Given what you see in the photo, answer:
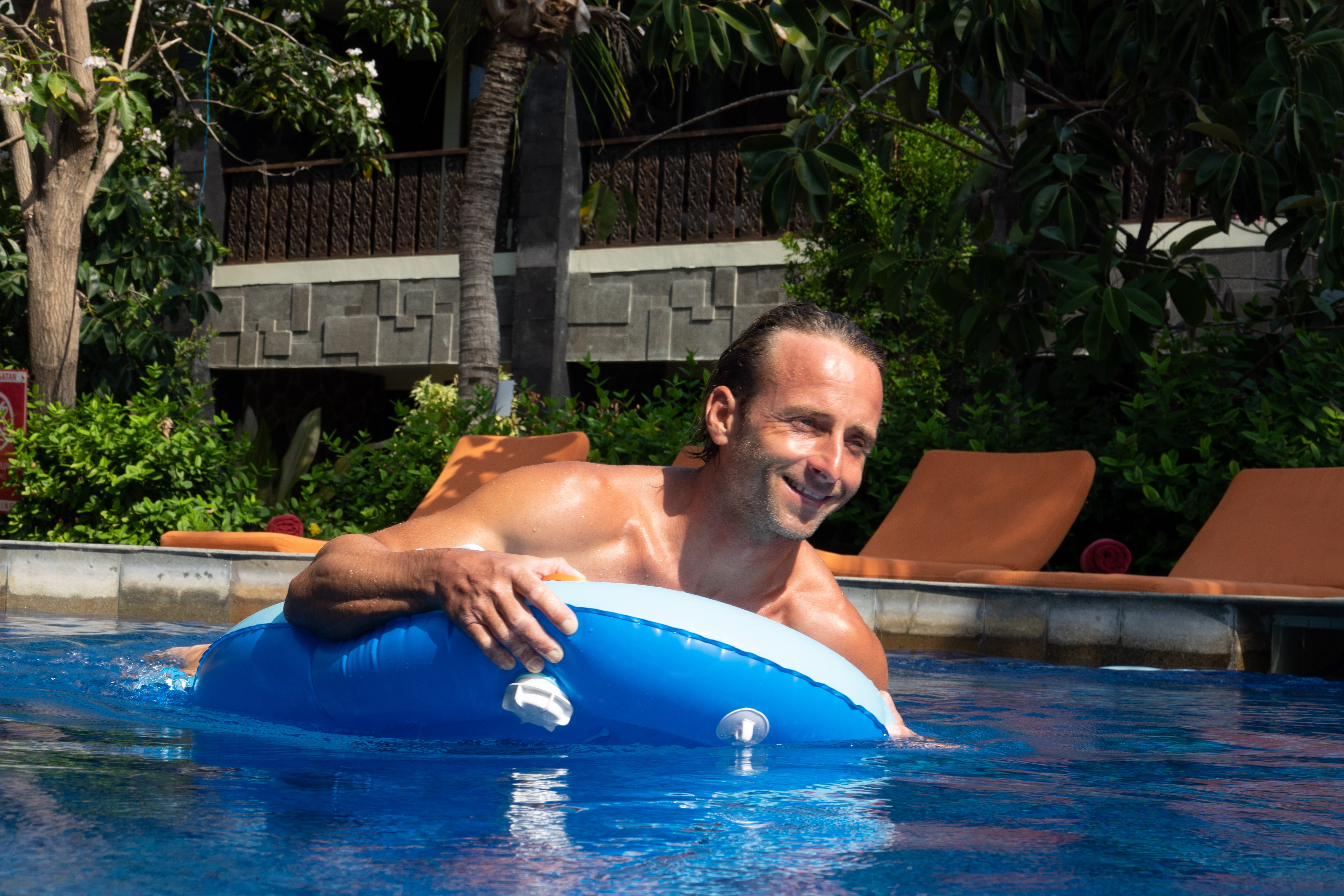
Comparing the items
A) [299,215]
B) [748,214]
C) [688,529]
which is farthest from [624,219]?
[688,529]

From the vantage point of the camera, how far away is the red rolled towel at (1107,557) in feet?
22.0

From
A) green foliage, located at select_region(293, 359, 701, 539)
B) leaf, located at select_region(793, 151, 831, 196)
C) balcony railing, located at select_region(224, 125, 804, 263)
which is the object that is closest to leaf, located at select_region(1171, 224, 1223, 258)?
leaf, located at select_region(793, 151, 831, 196)

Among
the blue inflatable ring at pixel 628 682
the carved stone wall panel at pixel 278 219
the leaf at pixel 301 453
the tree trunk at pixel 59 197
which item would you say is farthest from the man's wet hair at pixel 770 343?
the carved stone wall panel at pixel 278 219

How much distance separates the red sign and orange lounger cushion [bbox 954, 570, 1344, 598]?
6247mm

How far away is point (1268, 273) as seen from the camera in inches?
418

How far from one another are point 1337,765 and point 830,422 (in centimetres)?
136

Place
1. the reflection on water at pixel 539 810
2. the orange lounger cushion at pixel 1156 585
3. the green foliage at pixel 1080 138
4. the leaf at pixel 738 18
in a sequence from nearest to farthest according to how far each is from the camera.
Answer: the reflection on water at pixel 539 810 → the orange lounger cushion at pixel 1156 585 → the leaf at pixel 738 18 → the green foliage at pixel 1080 138

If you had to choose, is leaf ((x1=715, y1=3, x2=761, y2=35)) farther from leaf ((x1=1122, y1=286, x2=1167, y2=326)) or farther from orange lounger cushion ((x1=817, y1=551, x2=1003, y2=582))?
orange lounger cushion ((x1=817, y1=551, x2=1003, y2=582))

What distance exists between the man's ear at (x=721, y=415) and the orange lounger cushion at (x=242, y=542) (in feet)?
12.8

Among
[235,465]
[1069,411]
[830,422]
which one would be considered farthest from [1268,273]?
[830,422]

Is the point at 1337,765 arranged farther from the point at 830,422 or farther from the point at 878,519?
the point at 878,519

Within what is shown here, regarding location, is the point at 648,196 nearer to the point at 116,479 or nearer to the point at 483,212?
the point at 483,212

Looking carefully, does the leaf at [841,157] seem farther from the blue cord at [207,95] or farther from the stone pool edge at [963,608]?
Answer: the blue cord at [207,95]

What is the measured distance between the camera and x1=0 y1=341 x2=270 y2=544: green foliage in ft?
26.9
